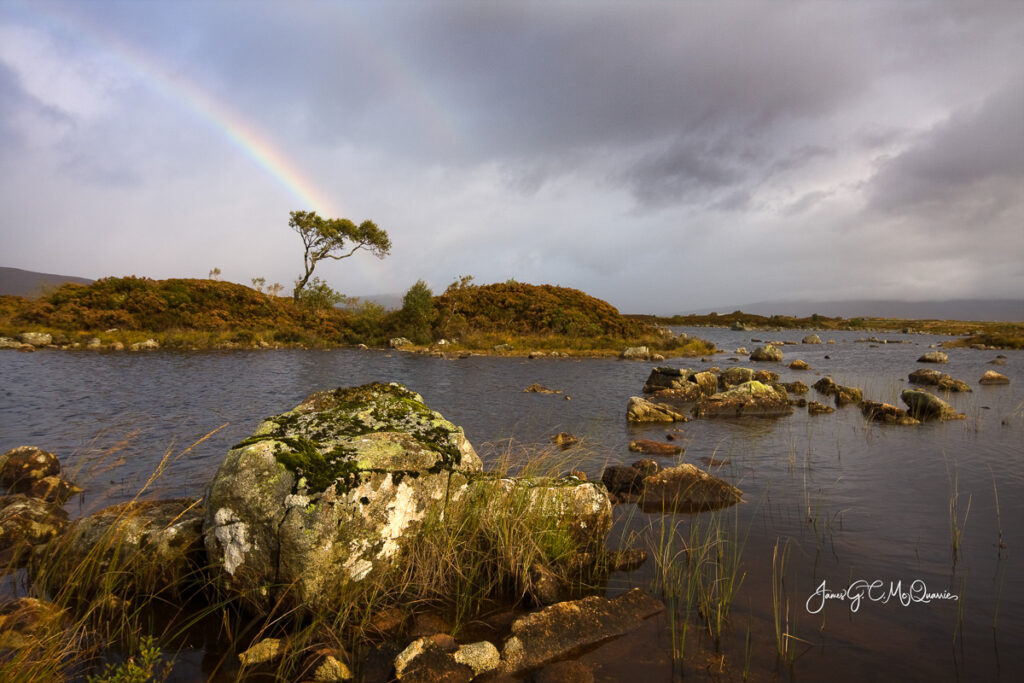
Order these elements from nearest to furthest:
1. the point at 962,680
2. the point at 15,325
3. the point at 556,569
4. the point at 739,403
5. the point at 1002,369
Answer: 1. the point at 962,680
2. the point at 556,569
3. the point at 739,403
4. the point at 1002,369
5. the point at 15,325

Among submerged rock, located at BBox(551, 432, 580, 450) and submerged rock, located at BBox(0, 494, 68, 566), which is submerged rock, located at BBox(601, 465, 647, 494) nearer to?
submerged rock, located at BBox(551, 432, 580, 450)

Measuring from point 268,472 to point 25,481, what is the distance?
6.11 meters

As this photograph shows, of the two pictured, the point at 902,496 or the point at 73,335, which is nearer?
the point at 902,496

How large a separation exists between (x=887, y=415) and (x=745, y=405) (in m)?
3.77

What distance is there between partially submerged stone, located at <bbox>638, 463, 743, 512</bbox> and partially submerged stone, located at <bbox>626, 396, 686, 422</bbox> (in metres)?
6.60

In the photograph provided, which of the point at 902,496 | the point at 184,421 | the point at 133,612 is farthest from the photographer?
the point at 184,421

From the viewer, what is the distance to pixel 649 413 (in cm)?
1539

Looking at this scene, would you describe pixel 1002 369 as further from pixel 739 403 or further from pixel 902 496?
pixel 902 496

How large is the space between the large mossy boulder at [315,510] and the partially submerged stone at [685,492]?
12.1ft

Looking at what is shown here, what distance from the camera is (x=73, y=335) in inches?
1335

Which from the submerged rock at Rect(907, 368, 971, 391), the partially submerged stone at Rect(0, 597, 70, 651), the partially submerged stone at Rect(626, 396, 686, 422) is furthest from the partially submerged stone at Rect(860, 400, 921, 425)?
the partially submerged stone at Rect(0, 597, 70, 651)

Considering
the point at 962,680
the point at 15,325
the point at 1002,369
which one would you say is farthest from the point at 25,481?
the point at 1002,369
